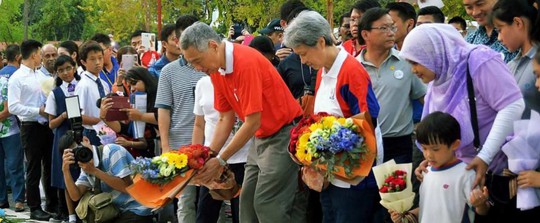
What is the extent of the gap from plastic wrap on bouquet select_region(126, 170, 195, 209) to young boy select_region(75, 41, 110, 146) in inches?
136

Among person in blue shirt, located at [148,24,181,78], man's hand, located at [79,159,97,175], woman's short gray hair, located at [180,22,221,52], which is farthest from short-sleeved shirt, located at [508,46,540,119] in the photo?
person in blue shirt, located at [148,24,181,78]

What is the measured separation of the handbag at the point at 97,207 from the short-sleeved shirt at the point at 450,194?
378 cm

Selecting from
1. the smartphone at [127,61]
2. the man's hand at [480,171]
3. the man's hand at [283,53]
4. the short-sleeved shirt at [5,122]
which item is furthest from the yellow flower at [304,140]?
the short-sleeved shirt at [5,122]

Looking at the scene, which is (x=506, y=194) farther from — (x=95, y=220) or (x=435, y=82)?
(x=95, y=220)

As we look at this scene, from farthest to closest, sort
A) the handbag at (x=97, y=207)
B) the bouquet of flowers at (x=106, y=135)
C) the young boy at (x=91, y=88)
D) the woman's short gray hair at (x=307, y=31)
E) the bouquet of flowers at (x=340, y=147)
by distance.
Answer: the young boy at (x=91, y=88) → the bouquet of flowers at (x=106, y=135) → the handbag at (x=97, y=207) → the woman's short gray hair at (x=307, y=31) → the bouquet of flowers at (x=340, y=147)

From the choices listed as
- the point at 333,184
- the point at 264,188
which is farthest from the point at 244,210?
the point at 333,184

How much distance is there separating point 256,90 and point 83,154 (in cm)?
238

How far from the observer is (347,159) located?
19.1 ft

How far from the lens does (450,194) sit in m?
5.05

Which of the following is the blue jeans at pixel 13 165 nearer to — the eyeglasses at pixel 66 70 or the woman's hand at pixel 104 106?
the eyeglasses at pixel 66 70

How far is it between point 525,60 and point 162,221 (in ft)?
17.1

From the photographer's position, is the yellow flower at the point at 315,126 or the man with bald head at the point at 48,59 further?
the man with bald head at the point at 48,59

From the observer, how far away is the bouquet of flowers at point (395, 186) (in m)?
5.37

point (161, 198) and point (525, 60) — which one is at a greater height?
point (525, 60)
